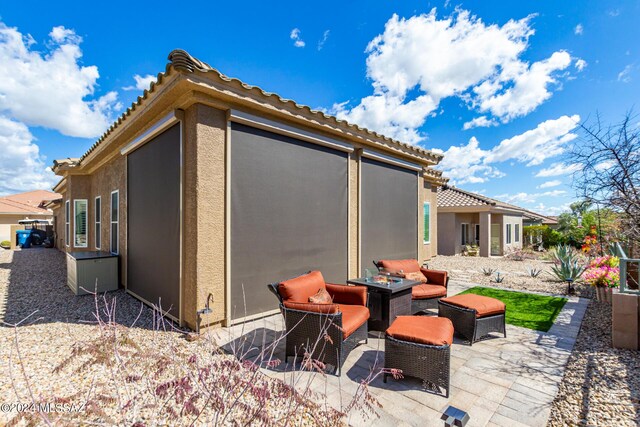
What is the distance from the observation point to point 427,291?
20.9ft

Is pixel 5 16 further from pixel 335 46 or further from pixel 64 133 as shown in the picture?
pixel 64 133

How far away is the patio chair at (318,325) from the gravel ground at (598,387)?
240 cm

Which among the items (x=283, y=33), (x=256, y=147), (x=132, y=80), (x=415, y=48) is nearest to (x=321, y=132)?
(x=256, y=147)

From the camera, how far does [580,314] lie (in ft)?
22.3

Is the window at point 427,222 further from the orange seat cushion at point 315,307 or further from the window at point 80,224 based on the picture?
the window at point 80,224

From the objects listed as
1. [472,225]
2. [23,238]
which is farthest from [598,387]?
[23,238]

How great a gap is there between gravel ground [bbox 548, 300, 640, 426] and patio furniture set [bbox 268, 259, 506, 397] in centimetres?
117

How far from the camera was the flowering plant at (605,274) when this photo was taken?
7.50 m

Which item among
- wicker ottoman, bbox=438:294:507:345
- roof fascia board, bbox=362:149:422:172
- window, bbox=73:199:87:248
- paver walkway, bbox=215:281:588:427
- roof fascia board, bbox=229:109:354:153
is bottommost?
paver walkway, bbox=215:281:588:427

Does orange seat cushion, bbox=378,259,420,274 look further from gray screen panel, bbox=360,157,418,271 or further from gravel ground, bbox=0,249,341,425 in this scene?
gravel ground, bbox=0,249,341,425

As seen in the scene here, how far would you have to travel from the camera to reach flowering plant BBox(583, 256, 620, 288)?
24.6 ft

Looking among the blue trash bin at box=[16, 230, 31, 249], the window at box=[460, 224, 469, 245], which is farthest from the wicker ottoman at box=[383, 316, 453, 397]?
the blue trash bin at box=[16, 230, 31, 249]

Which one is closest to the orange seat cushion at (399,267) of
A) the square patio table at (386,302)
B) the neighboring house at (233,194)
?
the square patio table at (386,302)

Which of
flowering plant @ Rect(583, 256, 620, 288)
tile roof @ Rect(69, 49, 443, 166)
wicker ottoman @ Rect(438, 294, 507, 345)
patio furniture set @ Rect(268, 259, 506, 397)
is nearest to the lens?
patio furniture set @ Rect(268, 259, 506, 397)
